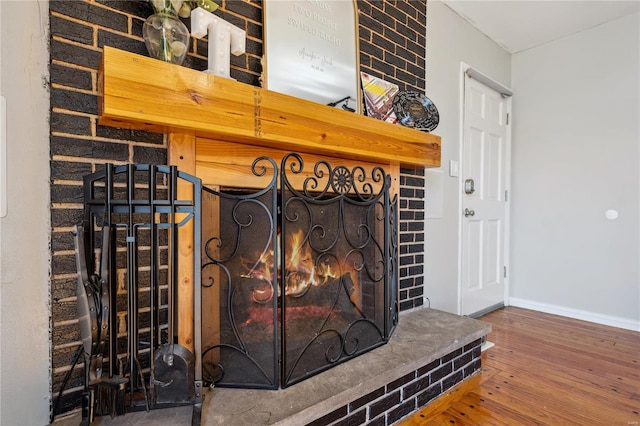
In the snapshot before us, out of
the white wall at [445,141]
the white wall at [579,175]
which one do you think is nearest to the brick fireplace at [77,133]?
the white wall at [445,141]

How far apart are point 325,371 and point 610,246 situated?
2.75m

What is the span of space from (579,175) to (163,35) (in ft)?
10.8

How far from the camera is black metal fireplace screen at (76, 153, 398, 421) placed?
40.2 inches

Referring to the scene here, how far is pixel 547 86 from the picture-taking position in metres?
3.08

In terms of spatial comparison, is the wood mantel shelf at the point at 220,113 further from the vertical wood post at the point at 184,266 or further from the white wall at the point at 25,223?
the white wall at the point at 25,223

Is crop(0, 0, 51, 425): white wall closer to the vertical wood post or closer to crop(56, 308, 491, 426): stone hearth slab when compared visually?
crop(56, 308, 491, 426): stone hearth slab

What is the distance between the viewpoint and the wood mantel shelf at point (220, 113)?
99 cm

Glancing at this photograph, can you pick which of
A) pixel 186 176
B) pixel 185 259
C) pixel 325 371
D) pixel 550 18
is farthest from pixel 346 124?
pixel 550 18

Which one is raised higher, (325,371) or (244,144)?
(244,144)

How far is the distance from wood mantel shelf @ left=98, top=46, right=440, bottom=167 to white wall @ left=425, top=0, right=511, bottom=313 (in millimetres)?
979

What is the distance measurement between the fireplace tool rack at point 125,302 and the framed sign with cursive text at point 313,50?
29.3 inches

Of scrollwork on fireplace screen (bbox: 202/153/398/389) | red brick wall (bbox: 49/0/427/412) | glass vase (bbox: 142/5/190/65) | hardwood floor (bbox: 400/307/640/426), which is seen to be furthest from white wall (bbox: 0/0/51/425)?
hardwood floor (bbox: 400/307/640/426)

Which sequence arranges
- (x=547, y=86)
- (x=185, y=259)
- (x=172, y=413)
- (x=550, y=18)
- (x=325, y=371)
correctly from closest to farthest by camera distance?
(x=172, y=413) → (x=185, y=259) → (x=325, y=371) → (x=550, y=18) → (x=547, y=86)

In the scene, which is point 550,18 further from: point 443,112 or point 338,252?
point 338,252
